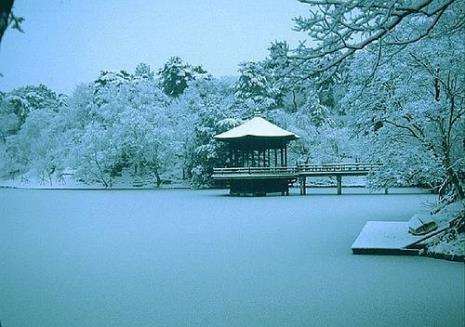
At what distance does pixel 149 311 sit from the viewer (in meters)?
5.03

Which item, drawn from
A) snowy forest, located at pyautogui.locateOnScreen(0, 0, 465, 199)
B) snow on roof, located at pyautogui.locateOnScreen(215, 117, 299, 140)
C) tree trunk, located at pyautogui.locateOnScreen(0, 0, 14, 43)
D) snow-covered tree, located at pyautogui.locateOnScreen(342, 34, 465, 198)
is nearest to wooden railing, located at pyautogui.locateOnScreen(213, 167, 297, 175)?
snow on roof, located at pyautogui.locateOnScreen(215, 117, 299, 140)

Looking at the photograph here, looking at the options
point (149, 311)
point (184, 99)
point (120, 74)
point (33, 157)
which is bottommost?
point (149, 311)

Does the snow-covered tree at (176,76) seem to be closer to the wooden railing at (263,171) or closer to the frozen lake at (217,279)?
the wooden railing at (263,171)

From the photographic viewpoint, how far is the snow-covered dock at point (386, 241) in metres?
7.57

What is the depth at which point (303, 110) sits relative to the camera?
2859 cm

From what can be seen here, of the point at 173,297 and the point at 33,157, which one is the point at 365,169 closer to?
the point at 173,297

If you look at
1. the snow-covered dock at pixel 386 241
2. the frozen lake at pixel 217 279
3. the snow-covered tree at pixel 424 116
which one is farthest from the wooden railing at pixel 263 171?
the snow-covered dock at pixel 386 241

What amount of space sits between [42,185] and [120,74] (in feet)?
42.3

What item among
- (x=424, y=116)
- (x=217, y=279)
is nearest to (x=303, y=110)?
(x=424, y=116)

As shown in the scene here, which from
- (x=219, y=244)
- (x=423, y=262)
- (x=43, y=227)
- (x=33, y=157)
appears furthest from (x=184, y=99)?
(x=423, y=262)

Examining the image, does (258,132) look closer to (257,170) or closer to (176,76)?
(257,170)

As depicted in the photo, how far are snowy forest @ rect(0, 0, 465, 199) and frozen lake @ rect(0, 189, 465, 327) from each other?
2.09 metres

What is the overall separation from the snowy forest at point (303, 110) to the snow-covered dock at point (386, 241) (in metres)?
1.01

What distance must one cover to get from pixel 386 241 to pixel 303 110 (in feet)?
68.9
